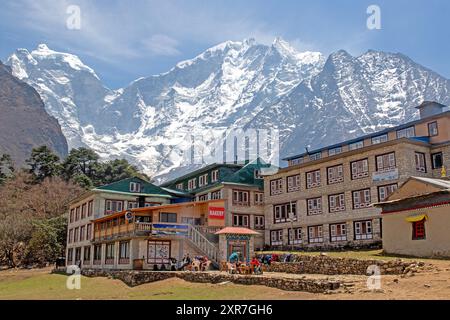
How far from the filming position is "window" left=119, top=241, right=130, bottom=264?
4181 centimetres

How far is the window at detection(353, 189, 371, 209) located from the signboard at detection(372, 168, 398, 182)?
1493 millimetres

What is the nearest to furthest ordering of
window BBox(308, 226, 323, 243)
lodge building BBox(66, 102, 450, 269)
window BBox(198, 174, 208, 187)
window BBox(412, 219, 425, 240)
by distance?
window BBox(412, 219, 425, 240) → lodge building BBox(66, 102, 450, 269) → window BBox(308, 226, 323, 243) → window BBox(198, 174, 208, 187)

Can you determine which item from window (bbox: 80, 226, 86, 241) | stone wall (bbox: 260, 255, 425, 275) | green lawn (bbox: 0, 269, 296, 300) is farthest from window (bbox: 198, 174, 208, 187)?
stone wall (bbox: 260, 255, 425, 275)

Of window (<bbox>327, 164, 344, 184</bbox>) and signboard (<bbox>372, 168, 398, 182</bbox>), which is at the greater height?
window (<bbox>327, 164, 344, 184</bbox>)

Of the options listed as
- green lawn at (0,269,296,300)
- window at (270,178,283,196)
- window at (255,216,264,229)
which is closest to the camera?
green lawn at (0,269,296,300)

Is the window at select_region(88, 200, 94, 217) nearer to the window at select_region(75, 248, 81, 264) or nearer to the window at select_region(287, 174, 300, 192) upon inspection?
the window at select_region(75, 248, 81, 264)

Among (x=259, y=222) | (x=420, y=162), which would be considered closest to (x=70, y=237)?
(x=259, y=222)

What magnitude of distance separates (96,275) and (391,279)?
89.7ft

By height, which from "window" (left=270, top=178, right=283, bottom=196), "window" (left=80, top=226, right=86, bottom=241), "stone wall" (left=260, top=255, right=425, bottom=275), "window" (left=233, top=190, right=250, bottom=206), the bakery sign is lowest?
"stone wall" (left=260, top=255, right=425, bottom=275)

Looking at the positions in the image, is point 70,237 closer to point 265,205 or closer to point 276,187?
point 265,205

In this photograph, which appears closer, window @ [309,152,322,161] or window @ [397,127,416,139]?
window @ [397,127,416,139]

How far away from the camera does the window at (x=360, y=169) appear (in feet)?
148
